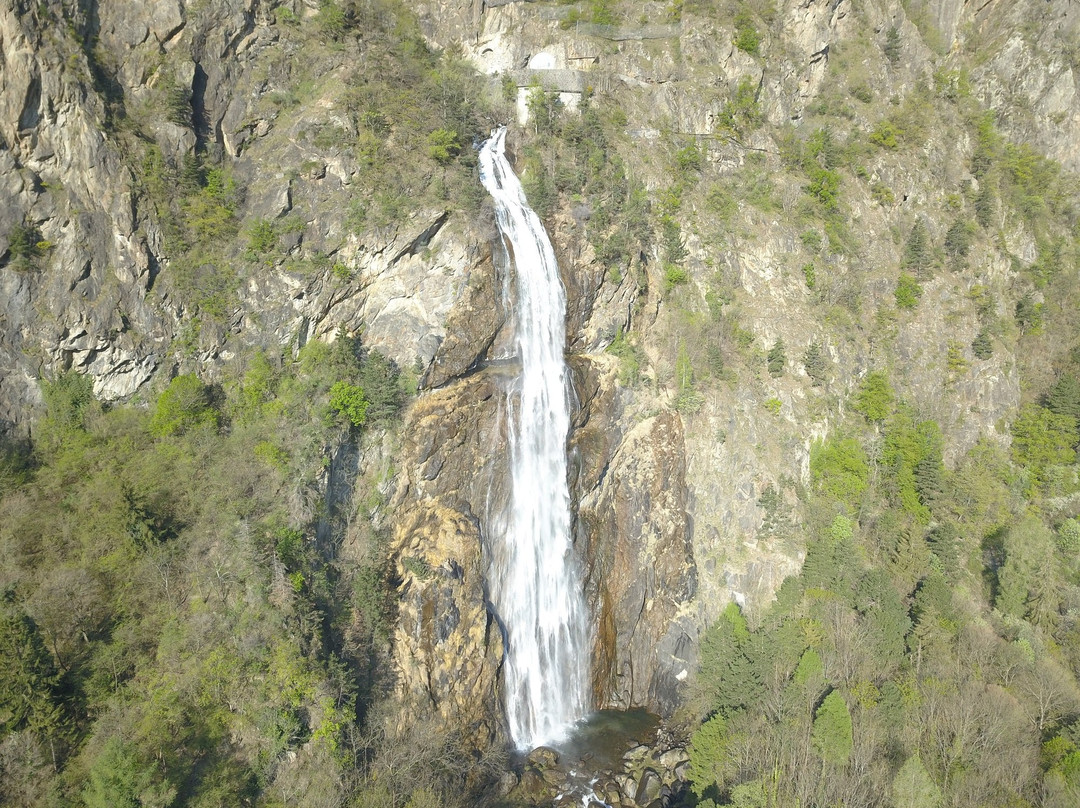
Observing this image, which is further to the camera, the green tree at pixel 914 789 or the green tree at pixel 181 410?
the green tree at pixel 181 410

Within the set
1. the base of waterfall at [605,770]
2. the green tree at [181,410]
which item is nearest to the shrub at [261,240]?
the green tree at [181,410]

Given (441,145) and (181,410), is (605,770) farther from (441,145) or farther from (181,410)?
(441,145)

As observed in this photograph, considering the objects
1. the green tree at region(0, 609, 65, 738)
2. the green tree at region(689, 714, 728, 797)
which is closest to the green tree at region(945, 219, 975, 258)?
the green tree at region(689, 714, 728, 797)

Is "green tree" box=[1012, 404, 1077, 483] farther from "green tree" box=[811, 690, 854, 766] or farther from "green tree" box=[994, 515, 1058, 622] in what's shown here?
"green tree" box=[811, 690, 854, 766]

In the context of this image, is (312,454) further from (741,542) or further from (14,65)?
(741,542)

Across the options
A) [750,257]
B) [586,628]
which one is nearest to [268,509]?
[586,628]

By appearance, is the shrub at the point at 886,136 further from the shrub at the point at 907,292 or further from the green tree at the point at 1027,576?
the green tree at the point at 1027,576

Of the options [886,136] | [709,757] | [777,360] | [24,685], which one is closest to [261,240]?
[24,685]
